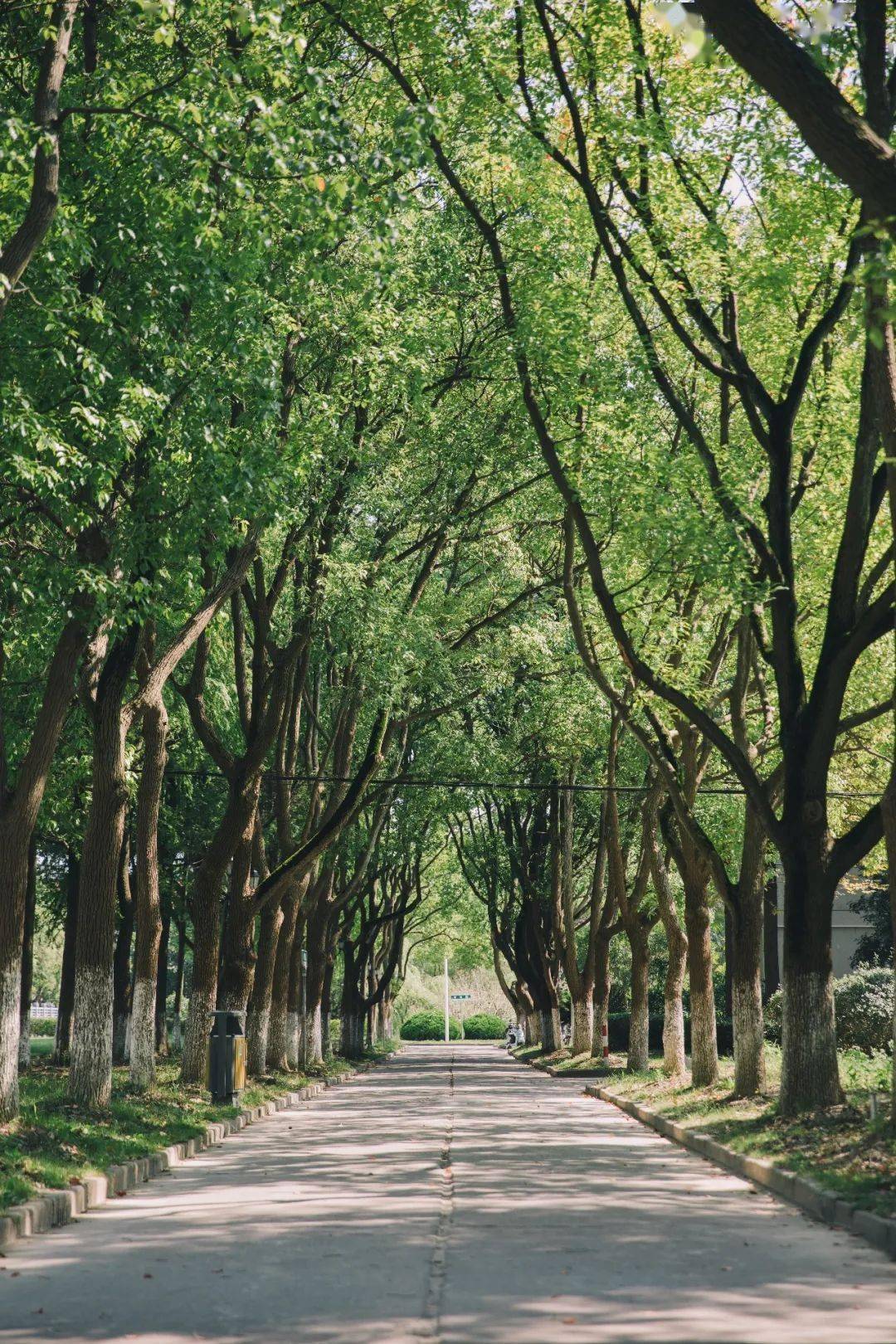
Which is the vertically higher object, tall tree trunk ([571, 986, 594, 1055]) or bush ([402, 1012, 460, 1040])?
tall tree trunk ([571, 986, 594, 1055])

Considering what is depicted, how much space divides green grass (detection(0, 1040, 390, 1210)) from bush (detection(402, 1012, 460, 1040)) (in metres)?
75.9

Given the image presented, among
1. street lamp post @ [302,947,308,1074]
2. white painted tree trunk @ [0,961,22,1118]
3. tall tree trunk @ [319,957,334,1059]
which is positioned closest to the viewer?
white painted tree trunk @ [0,961,22,1118]

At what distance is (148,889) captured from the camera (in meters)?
19.6

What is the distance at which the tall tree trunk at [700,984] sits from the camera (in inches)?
865

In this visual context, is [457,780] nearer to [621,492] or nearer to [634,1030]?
[634,1030]

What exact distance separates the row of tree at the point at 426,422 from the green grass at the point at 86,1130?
1.72ft

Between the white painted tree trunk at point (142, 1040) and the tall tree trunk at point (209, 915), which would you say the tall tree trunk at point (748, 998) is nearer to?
the tall tree trunk at point (209, 915)

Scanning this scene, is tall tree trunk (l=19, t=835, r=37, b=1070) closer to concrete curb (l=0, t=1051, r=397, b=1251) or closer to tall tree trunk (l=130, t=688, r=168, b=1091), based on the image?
tall tree trunk (l=130, t=688, r=168, b=1091)

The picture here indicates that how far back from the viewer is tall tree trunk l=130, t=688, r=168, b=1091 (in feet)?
63.3

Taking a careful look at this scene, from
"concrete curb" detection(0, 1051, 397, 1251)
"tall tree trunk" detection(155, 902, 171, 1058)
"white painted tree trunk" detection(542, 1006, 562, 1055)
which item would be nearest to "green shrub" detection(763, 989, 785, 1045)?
"white painted tree trunk" detection(542, 1006, 562, 1055)

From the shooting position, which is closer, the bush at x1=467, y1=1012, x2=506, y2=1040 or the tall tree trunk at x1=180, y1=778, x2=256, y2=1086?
the tall tree trunk at x1=180, y1=778, x2=256, y2=1086

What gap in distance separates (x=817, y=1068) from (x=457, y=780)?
17.5 metres

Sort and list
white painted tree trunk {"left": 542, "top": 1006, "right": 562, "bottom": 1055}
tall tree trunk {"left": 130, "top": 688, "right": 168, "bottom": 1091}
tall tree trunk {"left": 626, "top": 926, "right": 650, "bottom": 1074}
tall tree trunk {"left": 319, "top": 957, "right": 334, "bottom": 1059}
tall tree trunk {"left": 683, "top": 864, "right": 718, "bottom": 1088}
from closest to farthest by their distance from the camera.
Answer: tall tree trunk {"left": 130, "top": 688, "right": 168, "bottom": 1091} → tall tree trunk {"left": 683, "top": 864, "right": 718, "bottom": 1088} → tall tree trunk {"left": 626, "top": 926, "right": 650, "bottom": 1074} → tall tree trunk {"left": 319, "top": 957, "right": 334, "bottom": 1059} → white painted tree trunk {"left": 542, "top": 1006, "right": 562, "bottom": 1055}

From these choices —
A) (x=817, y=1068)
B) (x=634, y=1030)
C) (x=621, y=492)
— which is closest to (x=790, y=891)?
(x=817, y=1068)
